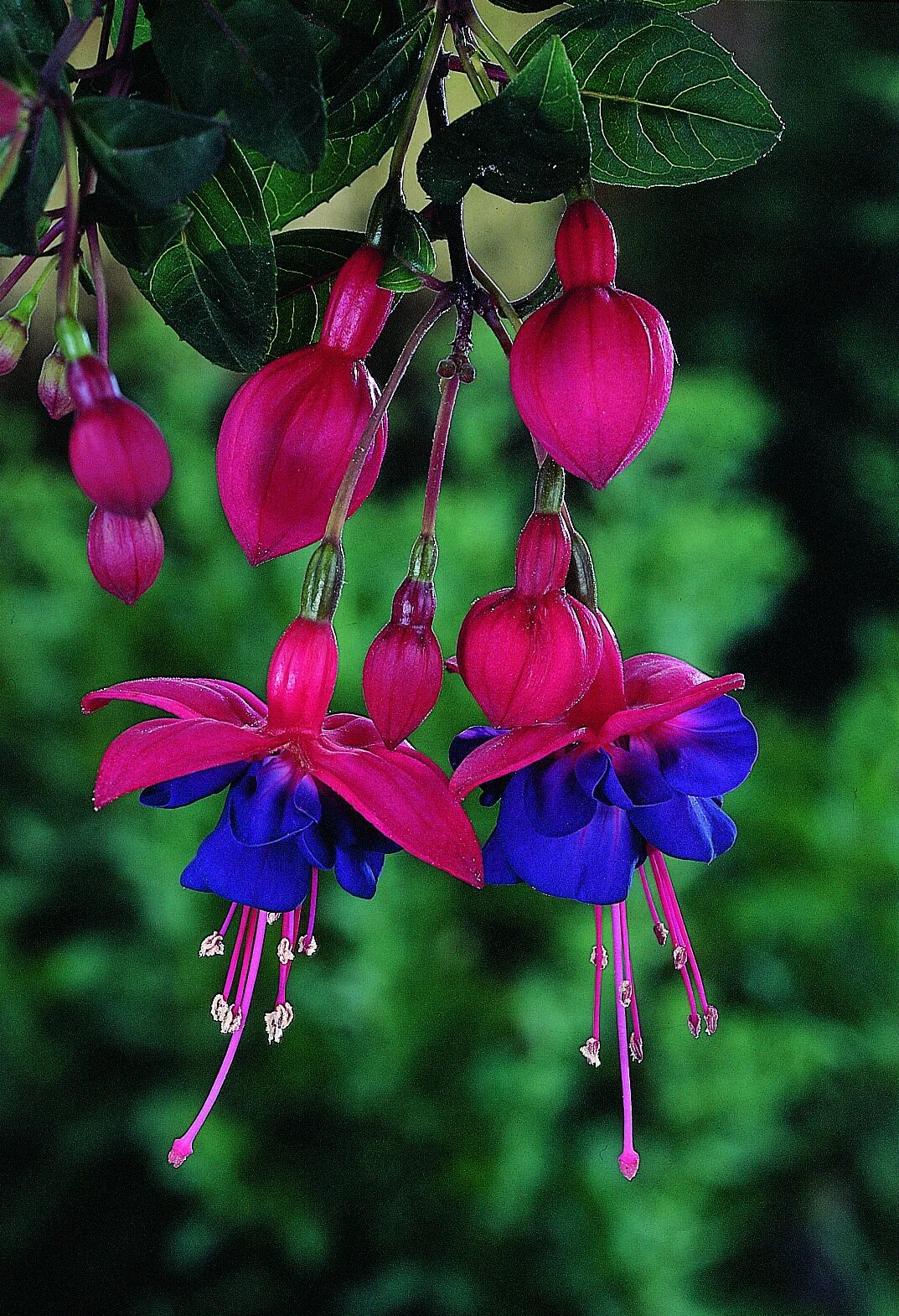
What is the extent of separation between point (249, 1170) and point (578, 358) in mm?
925

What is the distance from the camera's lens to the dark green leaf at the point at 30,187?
0.77ft

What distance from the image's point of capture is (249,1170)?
102cm

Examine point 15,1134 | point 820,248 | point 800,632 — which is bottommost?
point 15,1134

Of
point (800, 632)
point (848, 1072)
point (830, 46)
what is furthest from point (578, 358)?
point (830, 46)

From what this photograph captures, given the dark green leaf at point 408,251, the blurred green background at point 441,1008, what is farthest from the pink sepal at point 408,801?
the blurred green background at point 441,1008

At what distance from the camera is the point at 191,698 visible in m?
0.30

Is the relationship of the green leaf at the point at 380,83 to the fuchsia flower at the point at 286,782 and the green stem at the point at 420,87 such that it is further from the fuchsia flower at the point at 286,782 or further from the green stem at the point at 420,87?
the fuchsia flower at the point at 286,782

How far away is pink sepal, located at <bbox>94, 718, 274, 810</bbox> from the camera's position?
10.6 inches

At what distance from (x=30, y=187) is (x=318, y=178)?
0.41ft

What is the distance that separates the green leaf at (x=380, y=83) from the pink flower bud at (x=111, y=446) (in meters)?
0.12

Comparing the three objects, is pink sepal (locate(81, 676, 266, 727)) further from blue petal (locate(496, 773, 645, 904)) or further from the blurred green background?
the blurred green background

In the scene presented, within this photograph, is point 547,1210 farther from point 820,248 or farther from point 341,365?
point 820,248

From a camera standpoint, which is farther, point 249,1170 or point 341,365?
point 249,1170

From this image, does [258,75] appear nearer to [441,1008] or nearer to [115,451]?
[115,451]
